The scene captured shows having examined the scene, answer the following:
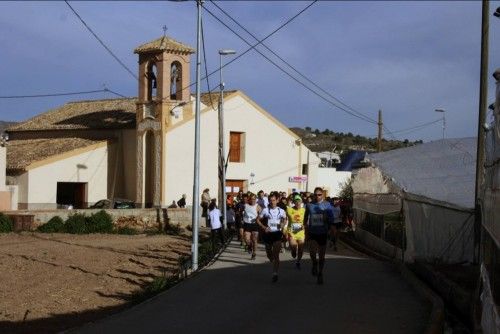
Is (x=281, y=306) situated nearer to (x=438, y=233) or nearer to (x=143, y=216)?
(x=438, y=233)

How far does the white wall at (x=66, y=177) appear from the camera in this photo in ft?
134

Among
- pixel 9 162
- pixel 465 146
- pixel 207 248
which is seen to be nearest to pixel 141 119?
pixel 9 162

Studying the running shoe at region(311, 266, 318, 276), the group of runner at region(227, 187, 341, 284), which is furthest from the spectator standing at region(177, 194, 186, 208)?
the running shoe at region(311, 266, 318, 276)

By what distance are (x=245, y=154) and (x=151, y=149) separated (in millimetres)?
6836

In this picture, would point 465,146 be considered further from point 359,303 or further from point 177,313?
point 177,313

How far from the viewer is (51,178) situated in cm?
4172

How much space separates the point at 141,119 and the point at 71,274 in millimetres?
24070

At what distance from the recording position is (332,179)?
58594 millimetres

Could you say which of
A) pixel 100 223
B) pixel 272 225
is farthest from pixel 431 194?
pixel 100 223

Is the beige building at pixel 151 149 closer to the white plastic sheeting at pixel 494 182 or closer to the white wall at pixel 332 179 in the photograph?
the white wall at pixel 332 179

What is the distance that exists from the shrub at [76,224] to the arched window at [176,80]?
11604 millimetres

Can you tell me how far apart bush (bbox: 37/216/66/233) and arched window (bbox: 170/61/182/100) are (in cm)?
1249

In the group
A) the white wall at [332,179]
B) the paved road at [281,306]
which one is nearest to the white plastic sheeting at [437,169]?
the paved road at [281,306]

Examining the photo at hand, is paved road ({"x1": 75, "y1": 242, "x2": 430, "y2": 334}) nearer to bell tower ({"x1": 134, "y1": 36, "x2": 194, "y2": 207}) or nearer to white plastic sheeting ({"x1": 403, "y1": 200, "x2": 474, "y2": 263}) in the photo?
white plastic sheeting ({"x1": 403, "y1": 200, "x2": 474, "y2": 263})
